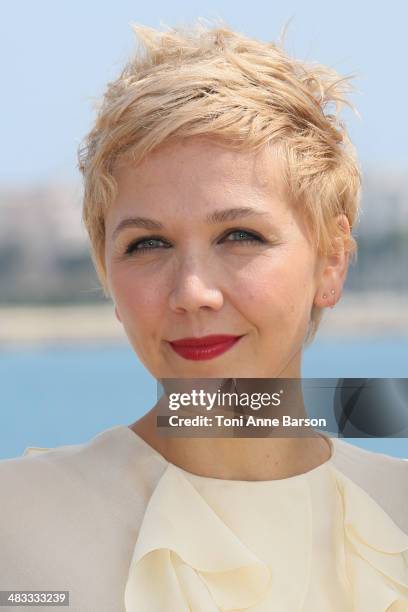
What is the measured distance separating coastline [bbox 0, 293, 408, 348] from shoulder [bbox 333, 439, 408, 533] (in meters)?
26.3

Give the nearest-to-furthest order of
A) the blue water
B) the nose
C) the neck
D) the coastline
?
the nose, the neck, the blue water, the coastline

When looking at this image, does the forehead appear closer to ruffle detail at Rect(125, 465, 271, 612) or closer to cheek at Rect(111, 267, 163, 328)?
cheek at Rect(111, 267, 163, 328)

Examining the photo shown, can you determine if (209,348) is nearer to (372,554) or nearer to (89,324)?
(372,554)

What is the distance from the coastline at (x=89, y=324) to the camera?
29328 millimetres

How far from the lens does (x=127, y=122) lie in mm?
1663

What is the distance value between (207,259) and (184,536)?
431 mm

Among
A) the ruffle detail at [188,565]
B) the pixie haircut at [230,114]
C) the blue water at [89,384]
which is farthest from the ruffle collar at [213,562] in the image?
the pixie haircut at [230,114]

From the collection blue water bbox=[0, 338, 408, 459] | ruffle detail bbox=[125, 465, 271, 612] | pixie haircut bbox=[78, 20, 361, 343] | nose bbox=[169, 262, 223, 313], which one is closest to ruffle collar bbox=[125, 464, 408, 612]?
ruffle detail bbox=[125, 465, 271, 612]

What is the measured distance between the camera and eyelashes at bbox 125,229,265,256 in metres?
1.60

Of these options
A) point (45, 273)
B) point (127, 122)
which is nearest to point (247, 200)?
point (127, 122)

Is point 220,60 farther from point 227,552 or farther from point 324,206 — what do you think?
point 227,552

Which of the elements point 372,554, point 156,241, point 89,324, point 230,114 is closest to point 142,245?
point 156,241

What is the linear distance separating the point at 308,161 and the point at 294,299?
0.23 m

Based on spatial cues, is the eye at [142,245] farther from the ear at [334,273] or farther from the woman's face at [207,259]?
the ear at [334,273]
